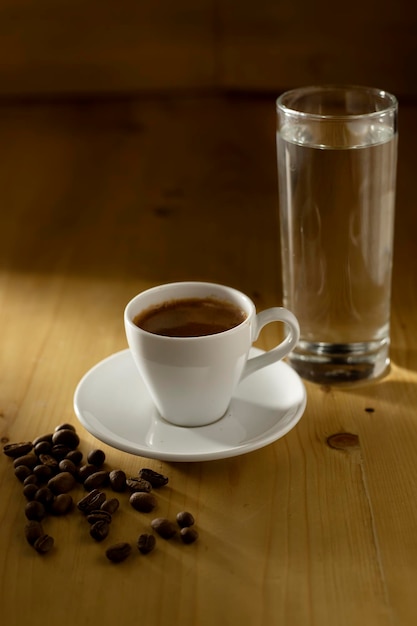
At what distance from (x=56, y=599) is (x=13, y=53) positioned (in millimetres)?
1447

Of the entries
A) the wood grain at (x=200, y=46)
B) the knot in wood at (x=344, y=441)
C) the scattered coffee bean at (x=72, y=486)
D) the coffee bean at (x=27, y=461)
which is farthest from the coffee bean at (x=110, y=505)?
the wood grain at (x=200, y=46)

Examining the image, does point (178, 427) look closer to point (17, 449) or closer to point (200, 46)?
point (17, 449)

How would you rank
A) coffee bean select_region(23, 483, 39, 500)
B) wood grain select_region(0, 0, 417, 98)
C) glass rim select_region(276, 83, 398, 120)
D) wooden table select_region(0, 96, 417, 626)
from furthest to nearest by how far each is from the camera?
wood grain select_region(0, 0, 417, 98)
glass rim select_region(276, 83, 398, 120)
coffee bean select_region(23, 483, 39, 500)
wooden table select_region(0, 96, 417, 626)

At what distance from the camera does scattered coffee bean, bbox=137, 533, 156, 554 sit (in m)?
0.78

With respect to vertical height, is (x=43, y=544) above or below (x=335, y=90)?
below

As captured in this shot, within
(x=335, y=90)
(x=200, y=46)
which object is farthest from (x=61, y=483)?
(x=200, y=46)

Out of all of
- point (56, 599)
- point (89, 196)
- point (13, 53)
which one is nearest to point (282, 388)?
point (56, 599)

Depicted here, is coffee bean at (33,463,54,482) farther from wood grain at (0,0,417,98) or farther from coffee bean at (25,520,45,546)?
wood grain at (0,0,417,98)

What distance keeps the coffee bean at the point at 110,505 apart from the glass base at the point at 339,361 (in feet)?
0.99

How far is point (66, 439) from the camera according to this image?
3.01ft

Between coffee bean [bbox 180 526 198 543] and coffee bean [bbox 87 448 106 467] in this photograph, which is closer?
coffee bean [bbox 180 526 198 543]

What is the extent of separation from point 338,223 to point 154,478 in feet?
1.08

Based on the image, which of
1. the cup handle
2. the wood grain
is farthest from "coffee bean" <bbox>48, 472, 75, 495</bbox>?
the wood grain

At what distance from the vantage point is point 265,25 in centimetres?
187
